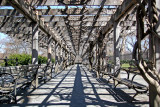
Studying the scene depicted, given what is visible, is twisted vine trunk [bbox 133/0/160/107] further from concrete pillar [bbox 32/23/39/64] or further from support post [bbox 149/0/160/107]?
concrete pillar [bbox 32/23/39/64]

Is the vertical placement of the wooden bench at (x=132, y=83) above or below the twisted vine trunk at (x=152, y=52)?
below

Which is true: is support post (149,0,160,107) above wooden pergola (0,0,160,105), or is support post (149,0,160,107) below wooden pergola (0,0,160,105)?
below

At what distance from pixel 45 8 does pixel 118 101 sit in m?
7.17

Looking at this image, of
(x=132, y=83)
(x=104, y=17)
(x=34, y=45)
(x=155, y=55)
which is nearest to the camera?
(x=155, y=55)

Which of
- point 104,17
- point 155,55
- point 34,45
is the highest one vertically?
point 104,17

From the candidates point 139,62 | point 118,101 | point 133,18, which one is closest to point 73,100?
point 118,101

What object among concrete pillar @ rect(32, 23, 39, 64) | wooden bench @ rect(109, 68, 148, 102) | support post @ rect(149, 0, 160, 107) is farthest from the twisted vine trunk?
concrete pillar @ rect(32, 23, 39, 64)

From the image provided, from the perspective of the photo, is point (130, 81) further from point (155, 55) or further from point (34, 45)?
point (34, 45)

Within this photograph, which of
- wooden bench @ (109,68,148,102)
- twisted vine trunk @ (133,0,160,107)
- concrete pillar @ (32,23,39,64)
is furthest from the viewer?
concrete pillar @ (32,23,39,64)

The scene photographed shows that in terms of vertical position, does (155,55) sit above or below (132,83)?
above

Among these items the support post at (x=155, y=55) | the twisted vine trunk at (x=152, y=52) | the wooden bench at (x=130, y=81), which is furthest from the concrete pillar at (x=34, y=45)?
the support post at (x=155, y=55)

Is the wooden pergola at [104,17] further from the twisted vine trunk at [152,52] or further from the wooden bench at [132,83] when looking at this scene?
the wooden bench at [132,83]

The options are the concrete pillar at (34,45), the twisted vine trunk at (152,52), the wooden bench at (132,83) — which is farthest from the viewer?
the concrete pillar at (34,45)

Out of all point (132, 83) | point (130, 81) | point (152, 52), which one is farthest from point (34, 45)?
point (152, 52)
